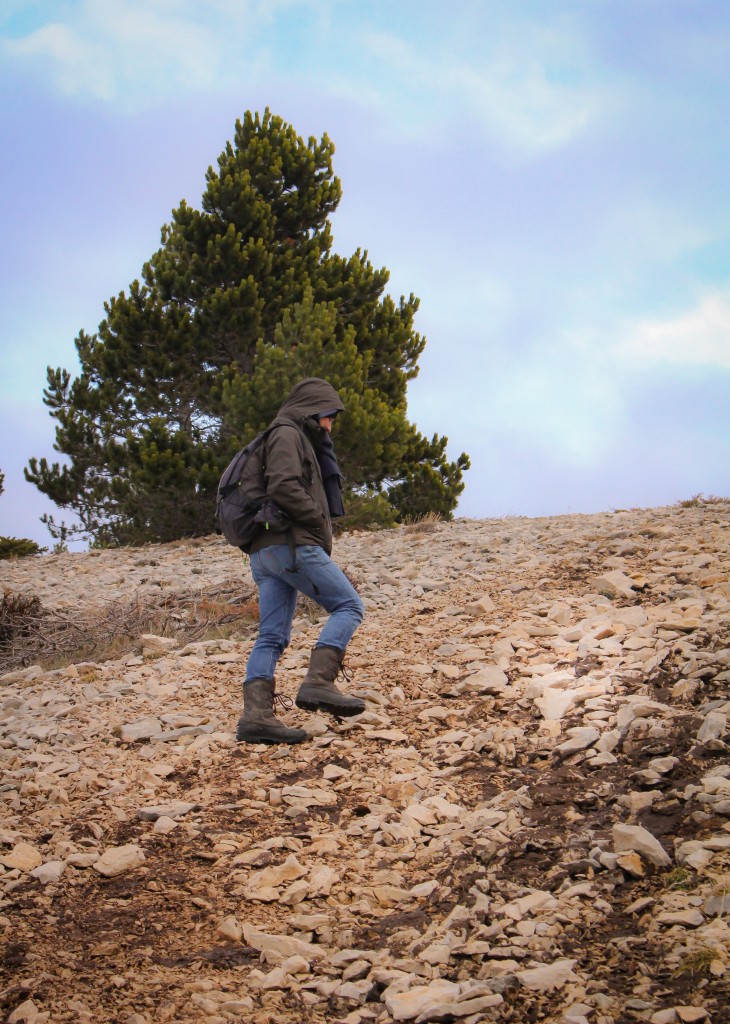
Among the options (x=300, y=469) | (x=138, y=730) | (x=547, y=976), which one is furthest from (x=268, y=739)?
(x=547, y=976)

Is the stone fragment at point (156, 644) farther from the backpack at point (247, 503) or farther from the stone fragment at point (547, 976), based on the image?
the stone fragment at point (547, 976)

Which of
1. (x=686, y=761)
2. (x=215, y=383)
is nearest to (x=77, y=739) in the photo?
(x=686, y=761)

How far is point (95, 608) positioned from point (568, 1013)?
8.82 metres

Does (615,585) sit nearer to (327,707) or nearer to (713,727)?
(713,727)

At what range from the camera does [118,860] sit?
4.35m

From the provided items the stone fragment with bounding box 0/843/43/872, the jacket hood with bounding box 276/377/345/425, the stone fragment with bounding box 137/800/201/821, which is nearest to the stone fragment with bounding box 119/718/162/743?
the stone fragment with bounding box 137/800/201/821

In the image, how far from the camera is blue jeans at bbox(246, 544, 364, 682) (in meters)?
5.41

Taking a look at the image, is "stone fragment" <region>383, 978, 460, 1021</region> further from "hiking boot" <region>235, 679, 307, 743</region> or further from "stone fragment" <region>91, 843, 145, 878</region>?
"hiking boot" <region>235, 679, 307, 743</region>

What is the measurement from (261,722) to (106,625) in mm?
4726

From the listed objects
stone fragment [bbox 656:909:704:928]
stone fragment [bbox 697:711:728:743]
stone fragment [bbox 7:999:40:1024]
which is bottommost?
stone fragment [bbox 7:999:40:1024]

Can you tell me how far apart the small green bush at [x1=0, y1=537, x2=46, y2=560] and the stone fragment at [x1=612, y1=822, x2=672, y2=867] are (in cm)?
1765

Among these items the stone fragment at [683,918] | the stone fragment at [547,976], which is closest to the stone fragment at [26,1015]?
the stone fragment at [547,976]

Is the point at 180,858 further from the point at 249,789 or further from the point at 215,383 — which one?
the point at 215,383

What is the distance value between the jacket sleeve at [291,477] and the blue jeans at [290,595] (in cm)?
22
